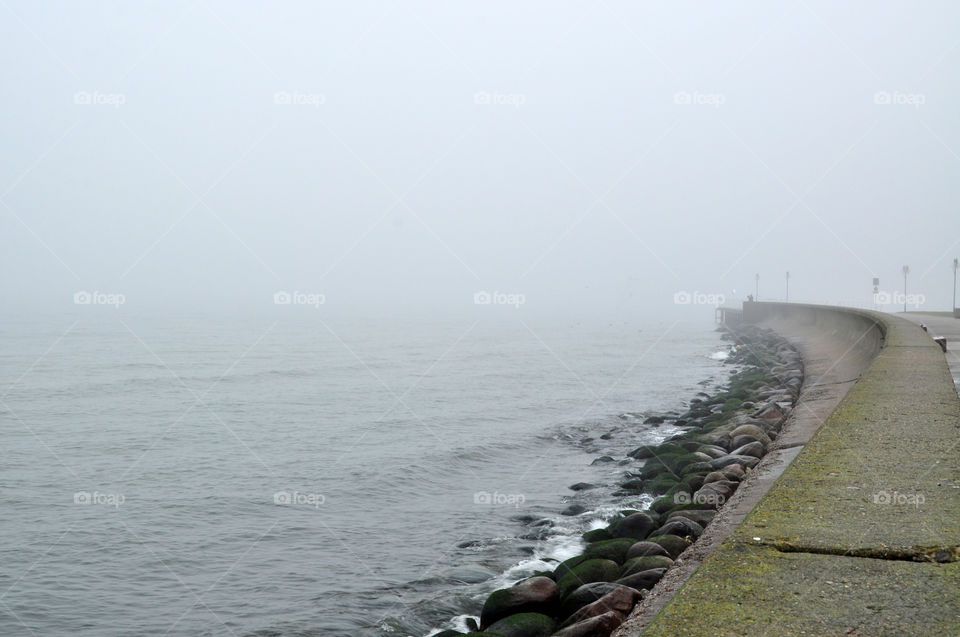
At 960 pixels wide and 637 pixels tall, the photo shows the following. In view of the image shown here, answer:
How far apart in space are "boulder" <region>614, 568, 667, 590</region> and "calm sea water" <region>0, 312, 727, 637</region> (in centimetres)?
221

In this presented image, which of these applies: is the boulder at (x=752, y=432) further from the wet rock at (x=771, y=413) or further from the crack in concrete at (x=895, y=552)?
the crack in concrete at (x=895, y=552)

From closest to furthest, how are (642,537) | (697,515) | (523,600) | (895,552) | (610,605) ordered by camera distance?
(895,552), (610,605), (523,600), (697,515), (642,537)

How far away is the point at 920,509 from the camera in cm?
470

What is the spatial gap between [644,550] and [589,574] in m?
0.66

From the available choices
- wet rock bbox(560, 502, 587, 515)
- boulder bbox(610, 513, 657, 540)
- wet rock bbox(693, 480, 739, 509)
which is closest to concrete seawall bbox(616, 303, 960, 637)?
wet rock bbox(693, 480, 739, 509)

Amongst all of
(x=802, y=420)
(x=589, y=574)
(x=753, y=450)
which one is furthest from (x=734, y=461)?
(x=589, y=574)

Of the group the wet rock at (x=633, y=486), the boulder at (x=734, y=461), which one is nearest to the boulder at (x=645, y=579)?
the boulder at (x=734, y=461)

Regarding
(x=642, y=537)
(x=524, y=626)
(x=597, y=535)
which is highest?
(x=524, y=626)

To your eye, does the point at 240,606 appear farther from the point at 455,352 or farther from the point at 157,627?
the point at 455,352

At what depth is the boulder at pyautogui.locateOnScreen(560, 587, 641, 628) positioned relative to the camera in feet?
19.9

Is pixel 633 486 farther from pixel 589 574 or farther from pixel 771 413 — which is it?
pixel 589 574

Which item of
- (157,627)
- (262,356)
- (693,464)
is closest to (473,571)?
(157,627)

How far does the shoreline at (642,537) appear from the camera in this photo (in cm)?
649

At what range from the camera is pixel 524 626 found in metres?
6.61
